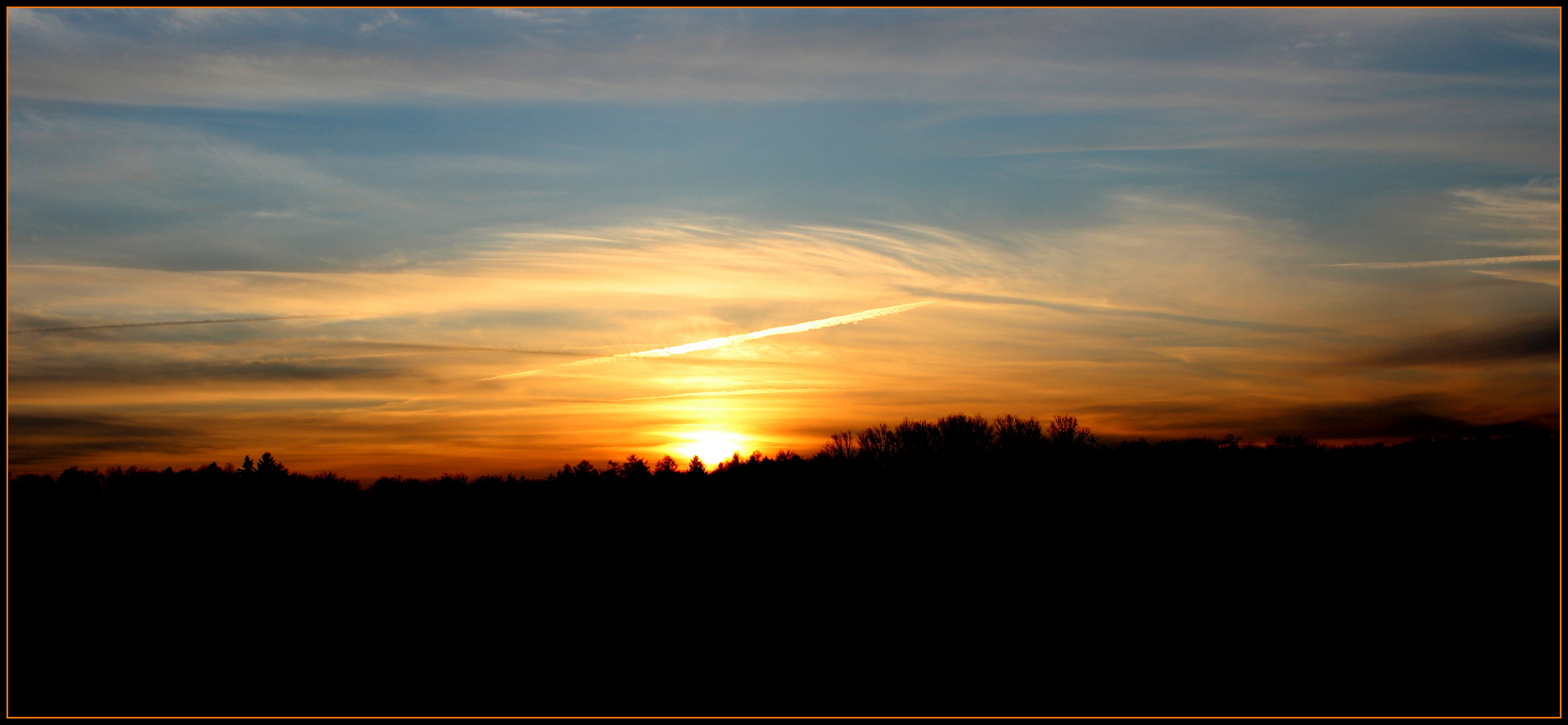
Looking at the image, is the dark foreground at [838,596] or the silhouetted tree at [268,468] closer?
the dark foreground at [838,596]

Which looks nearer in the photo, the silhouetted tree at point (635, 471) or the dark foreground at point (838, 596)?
the dark foreground at point (838, 596)

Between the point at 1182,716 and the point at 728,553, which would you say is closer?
the point at 1182,716

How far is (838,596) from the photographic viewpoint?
69.4 feet

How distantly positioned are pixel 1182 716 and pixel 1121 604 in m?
5.62

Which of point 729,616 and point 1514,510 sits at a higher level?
point 1514,510

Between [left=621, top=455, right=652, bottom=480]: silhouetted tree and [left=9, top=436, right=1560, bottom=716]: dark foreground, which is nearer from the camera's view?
[left=9, top=436, right=1560, bottom=716]: dark foreground

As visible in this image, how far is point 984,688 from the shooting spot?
15711mm

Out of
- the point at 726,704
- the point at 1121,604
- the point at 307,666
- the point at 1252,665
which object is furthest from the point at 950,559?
the point at 307,666

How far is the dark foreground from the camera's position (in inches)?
626

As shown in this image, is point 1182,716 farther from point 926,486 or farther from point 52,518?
point 52,518

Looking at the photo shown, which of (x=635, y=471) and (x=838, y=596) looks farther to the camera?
(x=635, y=471)

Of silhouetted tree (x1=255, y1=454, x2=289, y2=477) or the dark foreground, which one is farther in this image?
silhouetted tree (x1=255, y1=454, x2=289, y2=477)

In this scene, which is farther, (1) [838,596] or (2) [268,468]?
(2) [268,468]

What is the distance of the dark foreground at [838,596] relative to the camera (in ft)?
52.2
